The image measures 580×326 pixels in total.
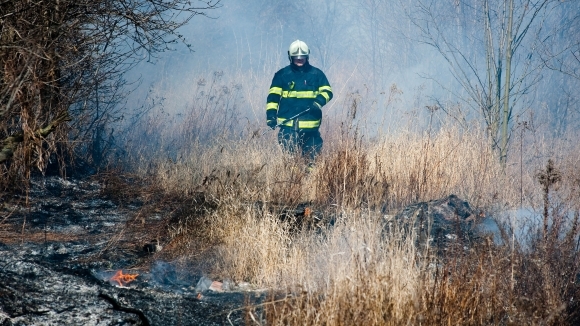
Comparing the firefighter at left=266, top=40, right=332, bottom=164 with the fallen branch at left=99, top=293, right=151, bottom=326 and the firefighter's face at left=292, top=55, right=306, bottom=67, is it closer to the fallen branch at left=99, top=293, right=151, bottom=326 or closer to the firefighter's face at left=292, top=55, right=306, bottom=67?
the firefighter's face at left=292, top=55, right=306, bottom=67

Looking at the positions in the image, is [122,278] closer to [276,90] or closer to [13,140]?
[13,140]

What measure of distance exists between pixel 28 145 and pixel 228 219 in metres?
2.27

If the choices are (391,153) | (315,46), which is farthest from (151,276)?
(315,46)

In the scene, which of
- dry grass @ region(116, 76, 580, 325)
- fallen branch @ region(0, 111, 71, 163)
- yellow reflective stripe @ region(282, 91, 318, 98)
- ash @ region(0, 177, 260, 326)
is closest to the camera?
dry grass @ region(116, 76, 580, 325)

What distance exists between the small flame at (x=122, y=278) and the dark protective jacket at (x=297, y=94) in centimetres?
501

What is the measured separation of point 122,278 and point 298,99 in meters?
5.39

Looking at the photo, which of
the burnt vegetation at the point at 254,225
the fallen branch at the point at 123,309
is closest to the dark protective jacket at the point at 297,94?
the burnt vegetation at the point at 254,225

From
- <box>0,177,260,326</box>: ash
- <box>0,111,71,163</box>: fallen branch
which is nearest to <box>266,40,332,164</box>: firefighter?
<box>0,177,260,326</box>: ash

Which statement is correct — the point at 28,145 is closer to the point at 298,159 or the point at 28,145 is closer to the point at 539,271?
the point at 539,271

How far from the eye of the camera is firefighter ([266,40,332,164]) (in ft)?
30.6

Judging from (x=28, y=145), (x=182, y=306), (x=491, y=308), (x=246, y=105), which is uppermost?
(x=246, y=105)

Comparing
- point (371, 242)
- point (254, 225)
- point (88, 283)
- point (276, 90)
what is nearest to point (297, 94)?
point (276, 90)

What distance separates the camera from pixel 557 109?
17.3m

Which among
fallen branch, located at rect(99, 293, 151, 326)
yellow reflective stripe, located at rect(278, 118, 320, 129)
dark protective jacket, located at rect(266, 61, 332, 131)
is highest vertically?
dark protective jacket, located at rect(266, 61, 332, 131)
